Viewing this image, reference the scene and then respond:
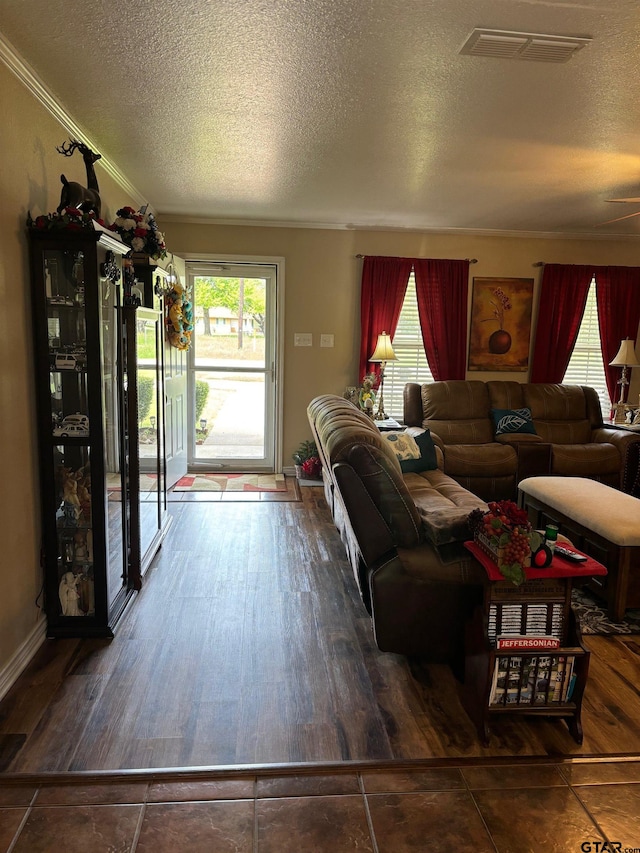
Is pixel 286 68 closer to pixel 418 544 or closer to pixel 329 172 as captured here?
pixel 329 172

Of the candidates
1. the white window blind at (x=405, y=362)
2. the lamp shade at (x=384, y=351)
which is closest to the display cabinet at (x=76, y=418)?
the lamp shade at (x=384, y=351)

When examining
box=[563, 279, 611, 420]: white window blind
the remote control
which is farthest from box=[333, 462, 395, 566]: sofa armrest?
box=[563, 279, 611, 420]: white window blind

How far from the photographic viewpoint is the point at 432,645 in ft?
8.39

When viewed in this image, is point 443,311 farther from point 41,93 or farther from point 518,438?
point 41,93

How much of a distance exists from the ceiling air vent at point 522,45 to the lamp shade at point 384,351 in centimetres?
333

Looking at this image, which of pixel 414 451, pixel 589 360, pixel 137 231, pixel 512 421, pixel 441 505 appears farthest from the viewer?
pixel 589 360

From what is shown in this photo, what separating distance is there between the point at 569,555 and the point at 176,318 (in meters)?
3.37

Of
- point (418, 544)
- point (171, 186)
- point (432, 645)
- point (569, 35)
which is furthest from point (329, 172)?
point (432, 645)

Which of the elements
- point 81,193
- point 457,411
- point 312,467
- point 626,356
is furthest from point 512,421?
point 81,193

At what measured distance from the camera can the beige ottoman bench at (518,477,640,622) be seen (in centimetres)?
300

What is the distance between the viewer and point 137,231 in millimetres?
3396

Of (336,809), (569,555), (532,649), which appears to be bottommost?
(336,809)

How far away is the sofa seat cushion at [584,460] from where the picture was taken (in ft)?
17.1

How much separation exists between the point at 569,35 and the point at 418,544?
2.12 metres
